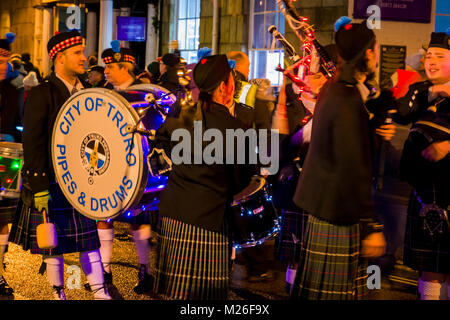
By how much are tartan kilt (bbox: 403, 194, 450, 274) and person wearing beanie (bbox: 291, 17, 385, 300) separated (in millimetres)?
1084

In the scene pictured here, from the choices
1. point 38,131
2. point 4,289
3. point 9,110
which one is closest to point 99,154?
point 38,131

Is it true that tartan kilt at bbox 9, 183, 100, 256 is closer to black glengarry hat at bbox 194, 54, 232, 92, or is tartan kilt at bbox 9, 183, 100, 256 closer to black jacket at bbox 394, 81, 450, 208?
black glengarry hat at bbox 194, 54, 232, 92

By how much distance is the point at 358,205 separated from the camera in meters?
3.18

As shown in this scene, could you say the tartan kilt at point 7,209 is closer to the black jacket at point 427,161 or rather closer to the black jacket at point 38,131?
the black jacket at point 38,131

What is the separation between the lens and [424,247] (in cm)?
429

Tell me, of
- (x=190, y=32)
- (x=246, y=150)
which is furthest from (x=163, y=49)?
(x=246, y=150)

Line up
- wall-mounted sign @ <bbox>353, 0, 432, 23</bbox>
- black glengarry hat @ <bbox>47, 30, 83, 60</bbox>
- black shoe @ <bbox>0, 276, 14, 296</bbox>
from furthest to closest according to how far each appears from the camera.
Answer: wall-mounted sign @ <bbox>353, 0, 432, 23</bbox>, black shoe @ <bbox>0, 276, 14, 296</bbox>, black glengarry hat @ <bbox>47, 30, 83, 60</bbox>

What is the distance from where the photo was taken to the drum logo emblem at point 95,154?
442 centimetres

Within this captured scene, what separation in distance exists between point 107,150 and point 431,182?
2324 millimetres

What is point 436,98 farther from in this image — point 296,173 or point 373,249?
point 373,249

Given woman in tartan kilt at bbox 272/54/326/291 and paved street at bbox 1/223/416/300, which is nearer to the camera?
woman in tartan kilt at bbox 272/54/326/291

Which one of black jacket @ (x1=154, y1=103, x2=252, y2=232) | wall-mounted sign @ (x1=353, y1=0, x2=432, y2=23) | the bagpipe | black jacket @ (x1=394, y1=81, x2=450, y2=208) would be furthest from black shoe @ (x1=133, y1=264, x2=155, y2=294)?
wall-mounted sign @ (x1=353, y1=0, x2=432, y2=23)

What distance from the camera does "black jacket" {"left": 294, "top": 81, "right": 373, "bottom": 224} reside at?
3166 millimetres

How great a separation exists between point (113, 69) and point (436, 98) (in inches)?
124
